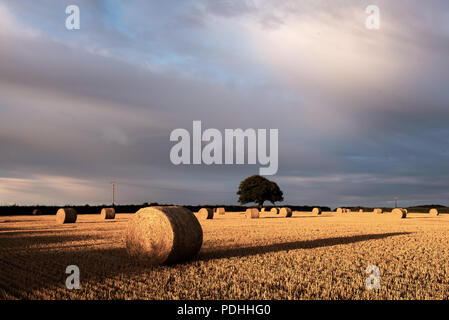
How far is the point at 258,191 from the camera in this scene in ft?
262

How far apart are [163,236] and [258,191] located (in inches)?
2757

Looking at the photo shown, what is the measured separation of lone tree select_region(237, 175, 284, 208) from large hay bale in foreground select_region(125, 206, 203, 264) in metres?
69.2

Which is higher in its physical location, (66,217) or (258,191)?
(258,191)

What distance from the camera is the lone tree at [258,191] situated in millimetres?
80250

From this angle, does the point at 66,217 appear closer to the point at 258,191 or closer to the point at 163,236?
the point at 163,236

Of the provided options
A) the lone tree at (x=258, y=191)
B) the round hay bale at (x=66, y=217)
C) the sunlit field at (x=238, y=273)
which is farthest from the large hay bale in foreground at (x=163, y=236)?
the lone tree at (x=258, y=191)

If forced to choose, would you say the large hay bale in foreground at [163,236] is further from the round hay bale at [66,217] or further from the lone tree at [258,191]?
the lone tree at [258,191]

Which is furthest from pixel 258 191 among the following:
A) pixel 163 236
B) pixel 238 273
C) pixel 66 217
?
pixel 238 273

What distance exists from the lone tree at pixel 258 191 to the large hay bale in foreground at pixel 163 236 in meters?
69.2

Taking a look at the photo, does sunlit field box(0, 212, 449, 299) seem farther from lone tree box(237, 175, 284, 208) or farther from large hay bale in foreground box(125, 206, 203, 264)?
lone tree box(237, 175, 284, 208)

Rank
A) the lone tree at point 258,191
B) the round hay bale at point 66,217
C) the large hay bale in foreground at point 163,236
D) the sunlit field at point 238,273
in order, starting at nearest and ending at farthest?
1. the sunlit field at point 238,273
2. the large hay bale in foreground at point 163,236
3. the round hay bale at point 66,217
4. the lone tree at point 258,191

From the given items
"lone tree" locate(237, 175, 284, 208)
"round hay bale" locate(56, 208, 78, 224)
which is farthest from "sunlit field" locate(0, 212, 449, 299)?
"lone tree" locate(237, 175, 284, 208)
